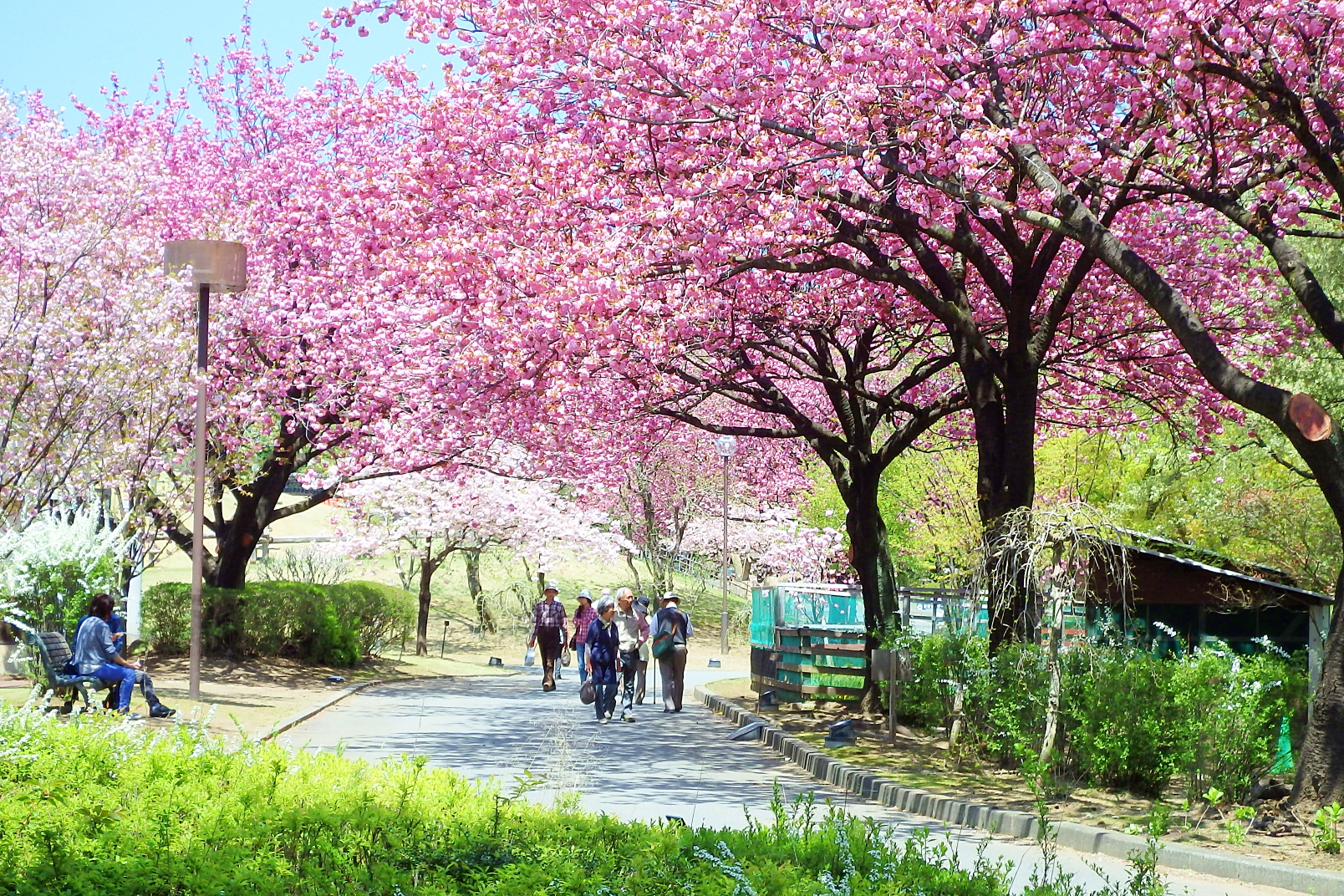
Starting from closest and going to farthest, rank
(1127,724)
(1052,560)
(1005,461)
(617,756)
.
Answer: (1127,724), (1052,560), (617,756), (1005,461)

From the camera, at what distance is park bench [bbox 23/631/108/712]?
15.3 meters

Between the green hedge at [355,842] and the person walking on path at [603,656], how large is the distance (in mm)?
12027

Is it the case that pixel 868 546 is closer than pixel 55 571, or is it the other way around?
pixel 55 571

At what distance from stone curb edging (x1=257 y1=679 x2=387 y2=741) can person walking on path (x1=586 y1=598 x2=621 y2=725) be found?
12.9ft

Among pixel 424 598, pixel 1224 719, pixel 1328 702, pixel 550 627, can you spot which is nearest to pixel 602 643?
pixel 550 627

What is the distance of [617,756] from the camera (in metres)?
15.4

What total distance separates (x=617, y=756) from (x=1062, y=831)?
19.7ft

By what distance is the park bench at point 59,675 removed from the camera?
50.3 ft

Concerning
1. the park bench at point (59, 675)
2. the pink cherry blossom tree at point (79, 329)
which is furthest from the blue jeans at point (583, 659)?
the park bench at point (59, 675)

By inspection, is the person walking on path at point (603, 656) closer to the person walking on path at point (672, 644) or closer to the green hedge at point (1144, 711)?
the person walking on path at point (672, 644)

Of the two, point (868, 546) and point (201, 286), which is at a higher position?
point (201, 286)

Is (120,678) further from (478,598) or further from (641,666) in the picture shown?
(478,598)

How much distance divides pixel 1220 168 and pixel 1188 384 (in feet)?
19.9

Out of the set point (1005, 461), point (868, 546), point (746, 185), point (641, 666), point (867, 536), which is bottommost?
point (641, 666)
